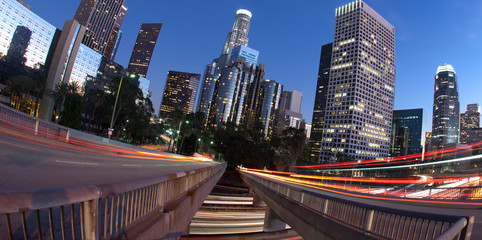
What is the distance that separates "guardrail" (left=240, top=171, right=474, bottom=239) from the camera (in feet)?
16.3

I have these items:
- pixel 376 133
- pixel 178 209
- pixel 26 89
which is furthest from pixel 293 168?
pixel 376 133

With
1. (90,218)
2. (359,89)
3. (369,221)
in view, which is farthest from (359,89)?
(90,218)

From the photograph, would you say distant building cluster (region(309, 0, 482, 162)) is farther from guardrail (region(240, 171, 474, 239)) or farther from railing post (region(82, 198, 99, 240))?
railing post (region(82, 198, 99, 240))

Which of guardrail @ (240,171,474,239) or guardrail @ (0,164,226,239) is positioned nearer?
guardrail @ (0,164,226,239)

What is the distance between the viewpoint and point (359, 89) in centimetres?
16625

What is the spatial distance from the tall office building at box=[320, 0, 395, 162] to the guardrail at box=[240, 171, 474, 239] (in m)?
155

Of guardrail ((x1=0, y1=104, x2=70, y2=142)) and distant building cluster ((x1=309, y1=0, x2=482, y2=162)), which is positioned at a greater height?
distant building cluster ((x1=309, y1=0, x2=482, y2=162))

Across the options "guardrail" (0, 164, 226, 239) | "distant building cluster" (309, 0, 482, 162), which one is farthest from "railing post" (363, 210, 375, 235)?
"distant building cluster" (309, 0, 482, 162)

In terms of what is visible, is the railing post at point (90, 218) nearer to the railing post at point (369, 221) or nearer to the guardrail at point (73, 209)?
the guardrail at point (73, 209)

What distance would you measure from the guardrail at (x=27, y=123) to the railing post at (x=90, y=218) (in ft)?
69.0

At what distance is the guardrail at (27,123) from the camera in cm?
1911

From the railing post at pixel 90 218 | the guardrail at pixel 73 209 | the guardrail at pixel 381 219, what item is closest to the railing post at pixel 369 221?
the guardrail at pixel 381 219

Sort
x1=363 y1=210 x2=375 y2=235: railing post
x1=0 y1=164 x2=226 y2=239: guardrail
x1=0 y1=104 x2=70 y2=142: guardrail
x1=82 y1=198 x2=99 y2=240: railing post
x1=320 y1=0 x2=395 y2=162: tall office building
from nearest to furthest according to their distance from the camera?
x1=0 y1=164 x2=226 y2=239: guardrail → x1=82 y1=198 x2=99 y2=240: railing post → x1=363 y1=210 x2=375 y2=235: railing post → x1=0 y1=104 x2=70 y2=142: guardrail → x1=320 y1=0 x2=395 y2=162: tall office building

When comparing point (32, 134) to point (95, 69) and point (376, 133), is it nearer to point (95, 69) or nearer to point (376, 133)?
point (95, 69)
